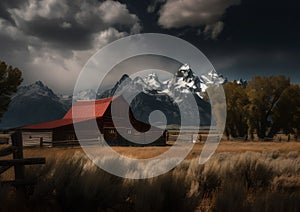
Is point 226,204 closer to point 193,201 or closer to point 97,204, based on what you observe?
point 193,201

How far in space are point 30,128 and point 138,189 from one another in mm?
36289

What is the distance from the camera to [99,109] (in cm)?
4300

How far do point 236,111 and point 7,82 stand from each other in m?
38.4

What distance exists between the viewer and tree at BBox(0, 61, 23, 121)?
46062 millimetres

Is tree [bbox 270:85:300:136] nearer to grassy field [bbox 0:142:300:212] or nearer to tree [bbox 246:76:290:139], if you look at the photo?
tree [bbox 246:76:290:139]

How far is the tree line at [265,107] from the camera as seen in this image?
156ft

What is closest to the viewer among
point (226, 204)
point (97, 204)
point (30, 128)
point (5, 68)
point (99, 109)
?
point (226, 204)

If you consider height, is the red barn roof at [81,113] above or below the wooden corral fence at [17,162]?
above

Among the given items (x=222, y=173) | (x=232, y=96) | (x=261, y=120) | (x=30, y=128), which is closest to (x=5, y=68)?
(x=30, y=128)

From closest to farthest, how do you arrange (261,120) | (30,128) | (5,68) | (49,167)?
(49,167)
(30,128)
(5,68)
(261,120)

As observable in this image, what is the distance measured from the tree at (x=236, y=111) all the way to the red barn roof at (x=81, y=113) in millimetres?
21755

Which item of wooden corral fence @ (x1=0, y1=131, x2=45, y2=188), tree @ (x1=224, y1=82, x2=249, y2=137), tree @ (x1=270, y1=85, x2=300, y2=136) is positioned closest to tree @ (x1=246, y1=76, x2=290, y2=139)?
tree @ (x1=270, y1=85, x2=300, y2=136)

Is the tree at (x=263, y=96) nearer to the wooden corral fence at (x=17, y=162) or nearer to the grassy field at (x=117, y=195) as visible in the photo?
the grassy field at (x=117, y=195)

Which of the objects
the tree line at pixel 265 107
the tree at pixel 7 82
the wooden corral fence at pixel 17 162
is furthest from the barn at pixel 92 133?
the wooden corral fence at pixel 17 162
